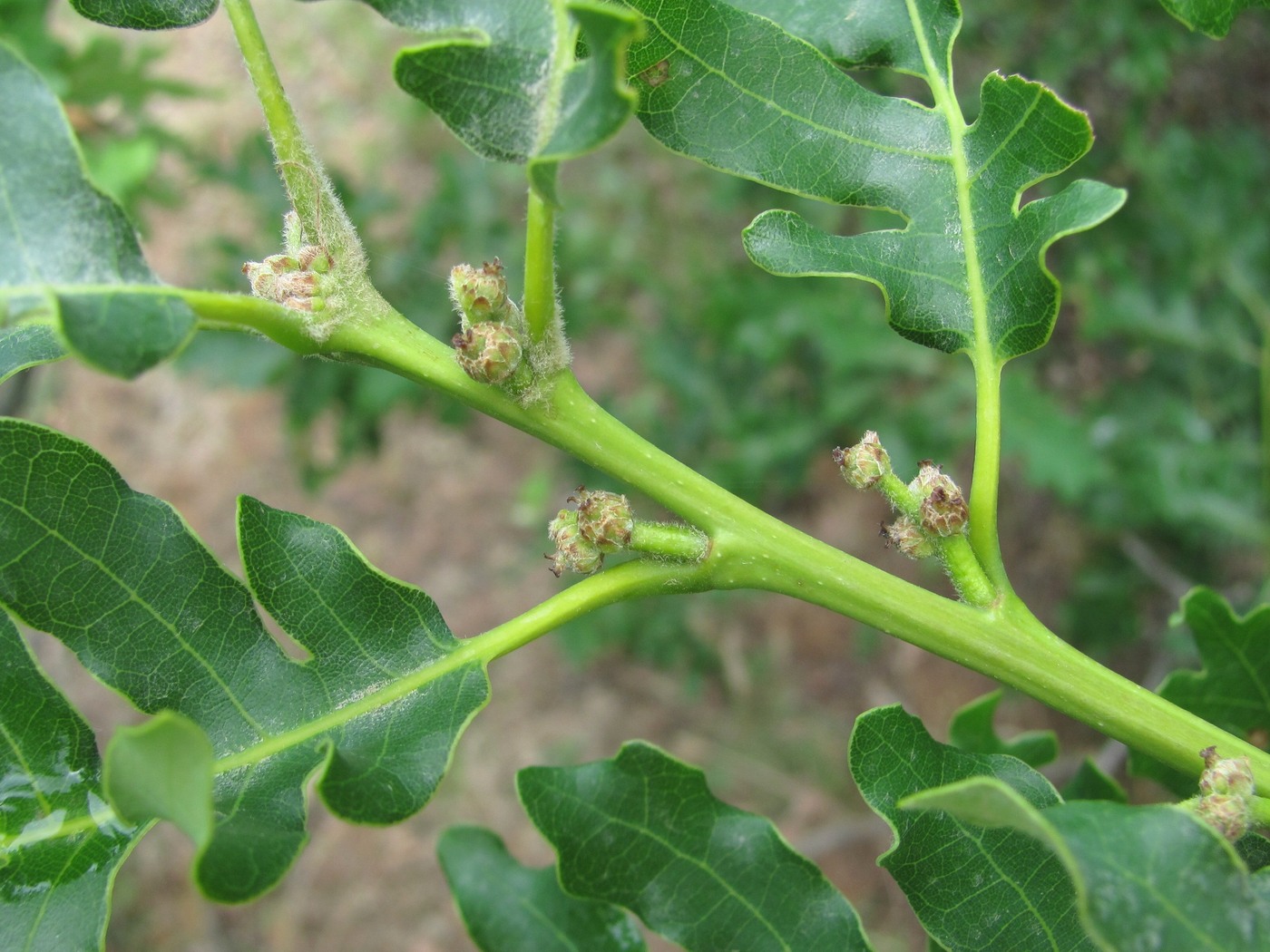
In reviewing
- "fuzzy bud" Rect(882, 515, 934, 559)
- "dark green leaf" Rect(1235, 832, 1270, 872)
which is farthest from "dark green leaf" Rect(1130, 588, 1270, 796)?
"fuzzy bud" Rect(882, 515, 934, 559)

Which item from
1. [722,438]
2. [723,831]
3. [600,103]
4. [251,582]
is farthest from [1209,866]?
[722,438]

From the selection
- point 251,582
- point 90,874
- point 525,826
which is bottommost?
point 525,826

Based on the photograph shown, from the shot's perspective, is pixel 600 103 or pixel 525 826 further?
pixel 525 826

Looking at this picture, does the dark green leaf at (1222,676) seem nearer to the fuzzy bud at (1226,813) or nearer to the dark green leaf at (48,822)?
the fuzzy bud at (1226,813)

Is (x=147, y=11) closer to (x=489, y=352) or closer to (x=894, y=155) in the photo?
(x=489, y=352)

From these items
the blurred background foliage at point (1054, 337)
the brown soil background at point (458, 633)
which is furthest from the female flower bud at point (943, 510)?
the brown soil background at point (458, 633)

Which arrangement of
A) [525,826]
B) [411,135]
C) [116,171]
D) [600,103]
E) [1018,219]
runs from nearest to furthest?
[600,103] < [1018,219] < [116,171] < [525,826] < [411,135]

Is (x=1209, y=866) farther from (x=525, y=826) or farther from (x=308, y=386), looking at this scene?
(x=525, y=826)

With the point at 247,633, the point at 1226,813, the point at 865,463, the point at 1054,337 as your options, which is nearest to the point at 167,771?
the point at 247,633
